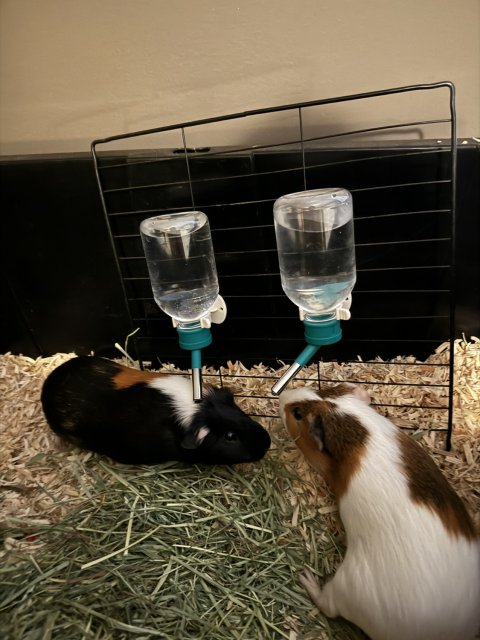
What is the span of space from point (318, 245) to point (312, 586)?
0.95 m

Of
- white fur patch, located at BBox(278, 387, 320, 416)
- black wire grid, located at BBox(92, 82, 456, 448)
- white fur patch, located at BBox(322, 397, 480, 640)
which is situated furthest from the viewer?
black wire grid, located at BBox(92, 82, 456, 448)

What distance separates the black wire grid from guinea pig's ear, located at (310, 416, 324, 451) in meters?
0.45

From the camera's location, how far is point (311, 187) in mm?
1767

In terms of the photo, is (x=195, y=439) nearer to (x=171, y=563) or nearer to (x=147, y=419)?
(x=147, y=419)

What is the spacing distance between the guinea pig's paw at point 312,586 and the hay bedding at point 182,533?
18 mm

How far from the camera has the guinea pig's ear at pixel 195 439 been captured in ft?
5.00

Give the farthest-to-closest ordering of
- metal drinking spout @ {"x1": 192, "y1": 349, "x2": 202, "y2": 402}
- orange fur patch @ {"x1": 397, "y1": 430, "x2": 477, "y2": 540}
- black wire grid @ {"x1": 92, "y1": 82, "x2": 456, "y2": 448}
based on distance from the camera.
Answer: black wire grid @ {"x1": 92, "y1": 82, "x2": 456, "y2": 448}
metal drinking spout @ {"x1": 192, "y1": 349, "x2": 202, "y2": 402}
orange fur patch @ {"x1": 397, "y1": 430, "x2": 477, "y2": 540}

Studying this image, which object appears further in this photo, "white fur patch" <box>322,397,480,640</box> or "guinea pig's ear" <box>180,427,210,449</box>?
"guinea pig's ear" <box>180,427,210,449</box>

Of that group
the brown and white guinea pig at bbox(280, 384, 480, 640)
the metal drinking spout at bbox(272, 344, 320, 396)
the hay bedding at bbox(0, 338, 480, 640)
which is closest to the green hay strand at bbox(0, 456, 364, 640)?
the hay bedding at bbox(0, 338, 480, 640)

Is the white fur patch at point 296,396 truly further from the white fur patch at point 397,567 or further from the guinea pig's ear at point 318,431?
the white fur patch at point 397,567

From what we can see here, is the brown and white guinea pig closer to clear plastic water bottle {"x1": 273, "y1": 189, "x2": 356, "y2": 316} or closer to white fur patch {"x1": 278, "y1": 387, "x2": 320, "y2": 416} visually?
white fur patch {"x1": 278, "y1": 387, "x2": 320, "y2": 416}

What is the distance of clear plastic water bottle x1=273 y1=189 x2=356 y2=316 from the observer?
1.39 meters

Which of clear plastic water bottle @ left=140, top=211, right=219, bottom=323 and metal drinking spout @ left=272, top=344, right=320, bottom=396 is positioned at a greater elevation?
clear plastic water bottle @ left=140, top=211, right=219, bottom=323

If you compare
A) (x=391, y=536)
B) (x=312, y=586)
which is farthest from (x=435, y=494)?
(x=312, y=586)
